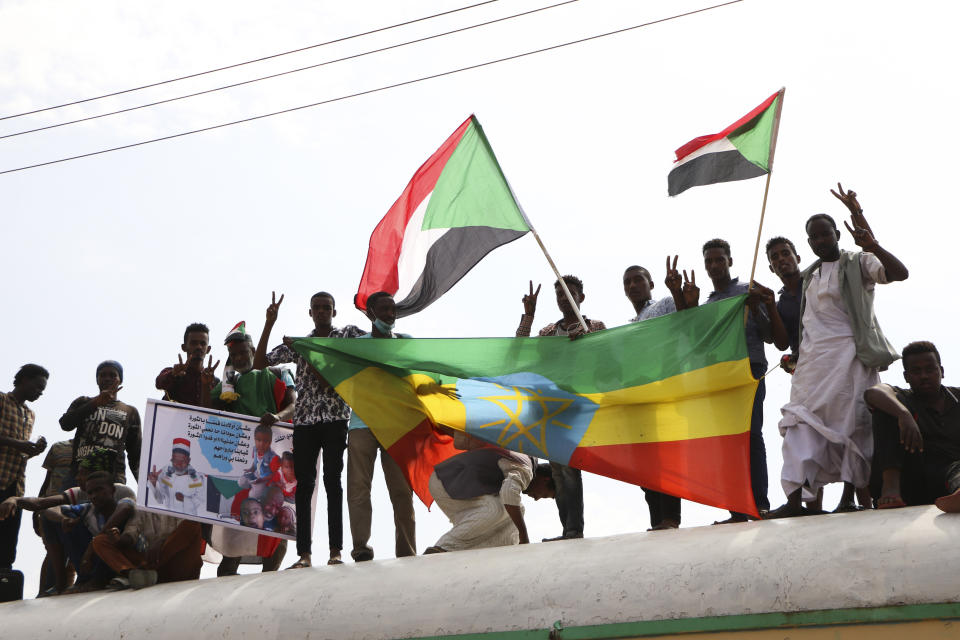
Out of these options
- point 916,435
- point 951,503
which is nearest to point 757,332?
point 916,435

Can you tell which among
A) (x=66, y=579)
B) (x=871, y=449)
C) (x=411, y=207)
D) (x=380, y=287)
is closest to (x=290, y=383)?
(x=380, y=287)

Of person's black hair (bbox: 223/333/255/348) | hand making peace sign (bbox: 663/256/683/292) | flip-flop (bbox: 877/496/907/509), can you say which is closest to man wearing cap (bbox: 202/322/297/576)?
person's black hair (bbox: 223/333/255/348)

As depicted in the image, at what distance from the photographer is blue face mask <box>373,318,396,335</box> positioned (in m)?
9.38

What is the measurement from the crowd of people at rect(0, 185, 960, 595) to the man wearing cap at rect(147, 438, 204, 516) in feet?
0.06

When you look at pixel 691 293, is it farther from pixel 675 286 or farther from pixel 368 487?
pixel 368 487

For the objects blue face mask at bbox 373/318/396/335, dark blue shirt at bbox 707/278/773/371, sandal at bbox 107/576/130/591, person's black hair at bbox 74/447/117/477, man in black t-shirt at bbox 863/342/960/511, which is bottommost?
sandal at bbox 107/576/130/591

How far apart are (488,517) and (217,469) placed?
2511mm

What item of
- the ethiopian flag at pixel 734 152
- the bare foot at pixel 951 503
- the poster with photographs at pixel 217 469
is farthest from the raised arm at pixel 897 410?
the poster with photographs at pixel 217 469

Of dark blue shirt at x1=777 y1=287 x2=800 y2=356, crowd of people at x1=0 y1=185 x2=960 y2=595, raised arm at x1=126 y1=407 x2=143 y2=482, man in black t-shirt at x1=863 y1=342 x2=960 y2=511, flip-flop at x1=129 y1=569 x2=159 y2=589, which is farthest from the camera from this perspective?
raised arm at x1=126 y1=407 x2=143 y2=482

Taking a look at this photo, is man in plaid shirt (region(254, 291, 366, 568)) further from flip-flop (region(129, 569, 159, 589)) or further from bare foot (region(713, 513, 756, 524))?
bare foot (region(713, 513, 756, 524))

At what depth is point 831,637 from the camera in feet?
19.4

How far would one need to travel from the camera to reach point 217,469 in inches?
382

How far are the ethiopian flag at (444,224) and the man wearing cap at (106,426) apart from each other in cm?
248

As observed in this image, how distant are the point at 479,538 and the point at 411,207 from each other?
3.15 m
